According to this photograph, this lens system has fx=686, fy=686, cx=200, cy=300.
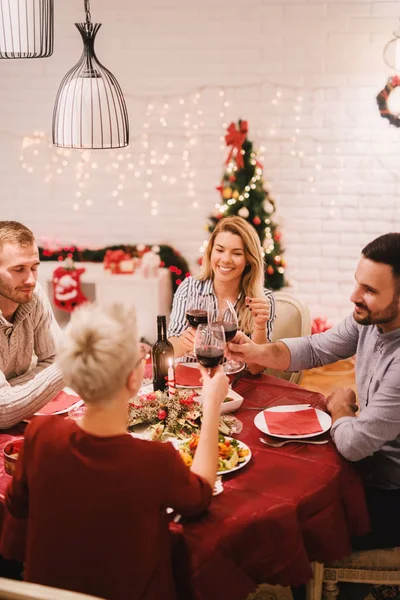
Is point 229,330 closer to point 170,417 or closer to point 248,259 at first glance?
point 170,417

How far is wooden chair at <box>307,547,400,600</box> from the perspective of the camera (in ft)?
6.82

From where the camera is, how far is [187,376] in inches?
98.7

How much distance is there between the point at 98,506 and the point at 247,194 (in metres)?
3.52

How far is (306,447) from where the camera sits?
202cm

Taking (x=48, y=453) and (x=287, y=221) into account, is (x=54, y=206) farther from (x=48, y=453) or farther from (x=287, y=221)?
(x=48, y=453)

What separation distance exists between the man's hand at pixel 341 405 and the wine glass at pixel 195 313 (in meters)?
0.51

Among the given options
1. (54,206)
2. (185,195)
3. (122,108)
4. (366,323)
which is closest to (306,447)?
(366,323)

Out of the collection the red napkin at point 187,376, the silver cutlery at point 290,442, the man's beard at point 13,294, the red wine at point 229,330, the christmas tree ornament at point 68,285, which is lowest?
the christmas tree ornament at point 68,285

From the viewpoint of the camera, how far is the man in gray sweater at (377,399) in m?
1.98

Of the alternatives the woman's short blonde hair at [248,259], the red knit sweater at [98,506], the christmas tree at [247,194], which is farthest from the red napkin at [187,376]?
the christmas tree at [247,194]

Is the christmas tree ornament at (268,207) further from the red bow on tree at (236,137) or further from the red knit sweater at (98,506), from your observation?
the red knit sweater at (98,506)

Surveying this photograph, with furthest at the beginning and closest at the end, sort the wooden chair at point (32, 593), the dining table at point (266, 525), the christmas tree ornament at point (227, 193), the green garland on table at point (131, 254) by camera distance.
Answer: the green garland on table at point (131, 254) < the christmas tree ornament at point (227, 193) < the dining table at point (266, 525) < the wooden chair at point (32, 593)

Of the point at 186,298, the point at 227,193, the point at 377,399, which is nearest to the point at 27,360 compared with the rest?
the point at 186,298

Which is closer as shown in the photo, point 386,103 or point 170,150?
point 386,103
